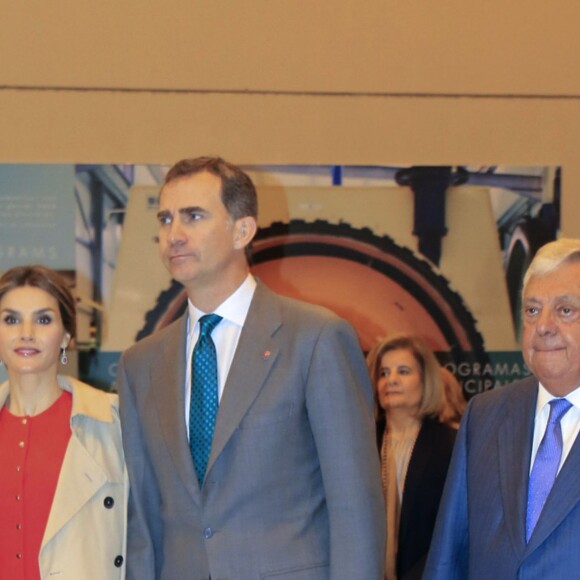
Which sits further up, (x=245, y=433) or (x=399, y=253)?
(x=399, y=253)

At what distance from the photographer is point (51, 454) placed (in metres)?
3.40

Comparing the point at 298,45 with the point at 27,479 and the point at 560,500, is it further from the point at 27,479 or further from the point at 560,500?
the point at 560,500

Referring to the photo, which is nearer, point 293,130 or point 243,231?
point 243,231

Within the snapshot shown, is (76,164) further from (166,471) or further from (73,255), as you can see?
(166,471)

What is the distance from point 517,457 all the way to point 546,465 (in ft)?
0.28

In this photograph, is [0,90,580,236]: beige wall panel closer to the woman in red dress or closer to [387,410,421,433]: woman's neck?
[387,410,421,433]: woman's neck

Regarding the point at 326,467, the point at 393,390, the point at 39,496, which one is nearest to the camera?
the point at 326,467

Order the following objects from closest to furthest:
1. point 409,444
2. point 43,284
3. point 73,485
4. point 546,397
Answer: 1. point 546,397
2. point 73,485
3. point 43,284
4. point 409,444

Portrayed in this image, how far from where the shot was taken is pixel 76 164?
18.5ft

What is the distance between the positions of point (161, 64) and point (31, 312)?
2600 mm

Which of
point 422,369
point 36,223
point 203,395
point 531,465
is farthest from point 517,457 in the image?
point 36,223

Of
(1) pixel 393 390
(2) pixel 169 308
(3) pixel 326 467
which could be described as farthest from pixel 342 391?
(2) pixel 169 308

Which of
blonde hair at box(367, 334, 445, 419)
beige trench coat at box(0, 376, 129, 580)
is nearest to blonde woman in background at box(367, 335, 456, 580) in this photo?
blonde hair at box(367, 334, 445, 419)

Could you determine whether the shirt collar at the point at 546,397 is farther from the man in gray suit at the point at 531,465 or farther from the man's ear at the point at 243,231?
the man's ear at the point at 243,231
